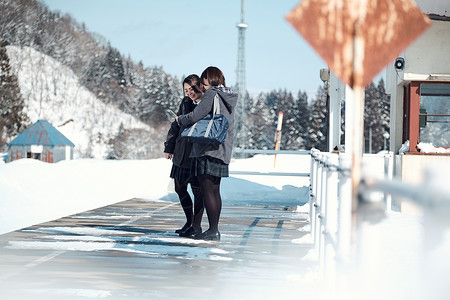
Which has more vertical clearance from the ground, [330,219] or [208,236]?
[330,219]

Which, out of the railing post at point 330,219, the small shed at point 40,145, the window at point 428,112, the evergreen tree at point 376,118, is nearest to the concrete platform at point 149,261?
the railing post at point 330,219

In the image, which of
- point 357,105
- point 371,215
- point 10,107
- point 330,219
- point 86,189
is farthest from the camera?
point 10,107

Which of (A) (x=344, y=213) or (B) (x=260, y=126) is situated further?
Answer: (B) (x=260, y=126)

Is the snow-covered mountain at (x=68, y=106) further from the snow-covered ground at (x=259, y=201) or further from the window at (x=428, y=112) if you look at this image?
the window at (x=428, y=112)

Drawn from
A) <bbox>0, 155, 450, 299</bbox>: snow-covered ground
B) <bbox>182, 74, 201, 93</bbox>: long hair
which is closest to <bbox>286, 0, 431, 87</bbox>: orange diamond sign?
<bbox>0, 155, 450, 299</bbox>: snow-covered ground

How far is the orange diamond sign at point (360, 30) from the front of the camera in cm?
312

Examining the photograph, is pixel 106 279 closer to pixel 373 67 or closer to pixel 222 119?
pixel 222 119

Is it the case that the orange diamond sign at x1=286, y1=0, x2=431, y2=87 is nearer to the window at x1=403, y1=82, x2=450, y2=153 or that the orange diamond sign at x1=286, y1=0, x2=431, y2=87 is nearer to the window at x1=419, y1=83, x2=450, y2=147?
the window at x1=403, y1=82, x2=450, y2=153

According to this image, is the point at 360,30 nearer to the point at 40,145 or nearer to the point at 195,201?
the point at 195,201

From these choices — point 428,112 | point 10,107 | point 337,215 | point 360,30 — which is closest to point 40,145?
point 10,107

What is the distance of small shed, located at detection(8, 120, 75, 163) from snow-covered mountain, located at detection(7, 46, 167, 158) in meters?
23.9

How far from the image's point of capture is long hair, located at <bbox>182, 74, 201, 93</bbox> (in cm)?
732

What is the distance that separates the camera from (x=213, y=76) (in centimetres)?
701

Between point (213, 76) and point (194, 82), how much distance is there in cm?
39
